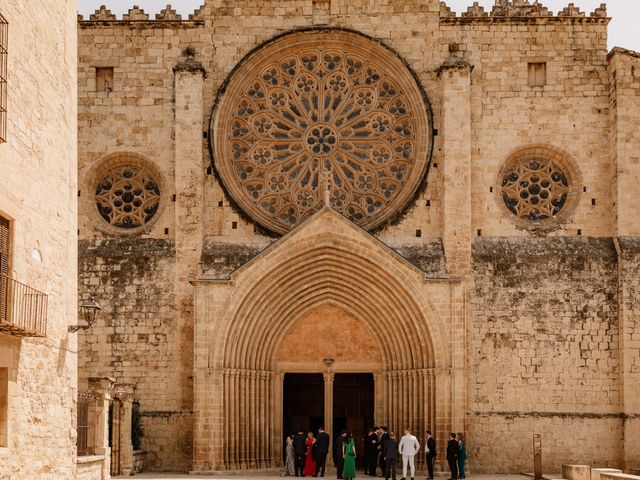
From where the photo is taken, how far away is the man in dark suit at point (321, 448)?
873 inches

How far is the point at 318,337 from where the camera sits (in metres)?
24.0

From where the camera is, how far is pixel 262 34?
24562mm

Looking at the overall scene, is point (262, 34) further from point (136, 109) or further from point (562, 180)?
point (562, 180)

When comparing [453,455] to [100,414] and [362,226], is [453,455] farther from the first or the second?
[100,414]

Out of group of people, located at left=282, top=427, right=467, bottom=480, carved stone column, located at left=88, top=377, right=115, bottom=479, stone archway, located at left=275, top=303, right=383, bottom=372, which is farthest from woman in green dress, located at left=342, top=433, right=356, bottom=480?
carved stone column, located at left=88, top=377, right=115, bottom=479

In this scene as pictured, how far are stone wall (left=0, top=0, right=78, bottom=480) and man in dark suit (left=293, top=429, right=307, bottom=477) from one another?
7.09 metres

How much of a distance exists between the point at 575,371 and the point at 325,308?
16.0 feet

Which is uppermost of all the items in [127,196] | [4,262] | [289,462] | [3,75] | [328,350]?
[127,196]

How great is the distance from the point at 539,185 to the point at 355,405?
5.68m

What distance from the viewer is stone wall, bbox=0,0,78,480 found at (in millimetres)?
13422

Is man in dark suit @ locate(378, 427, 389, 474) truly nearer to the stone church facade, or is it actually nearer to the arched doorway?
the stone church facade

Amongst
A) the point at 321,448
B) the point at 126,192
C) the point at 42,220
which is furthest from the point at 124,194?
the point at 42,220

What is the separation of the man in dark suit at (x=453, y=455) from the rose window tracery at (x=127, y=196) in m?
7.44

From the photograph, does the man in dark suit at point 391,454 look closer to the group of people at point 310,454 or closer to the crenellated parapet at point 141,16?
the group of people at point 310,454
